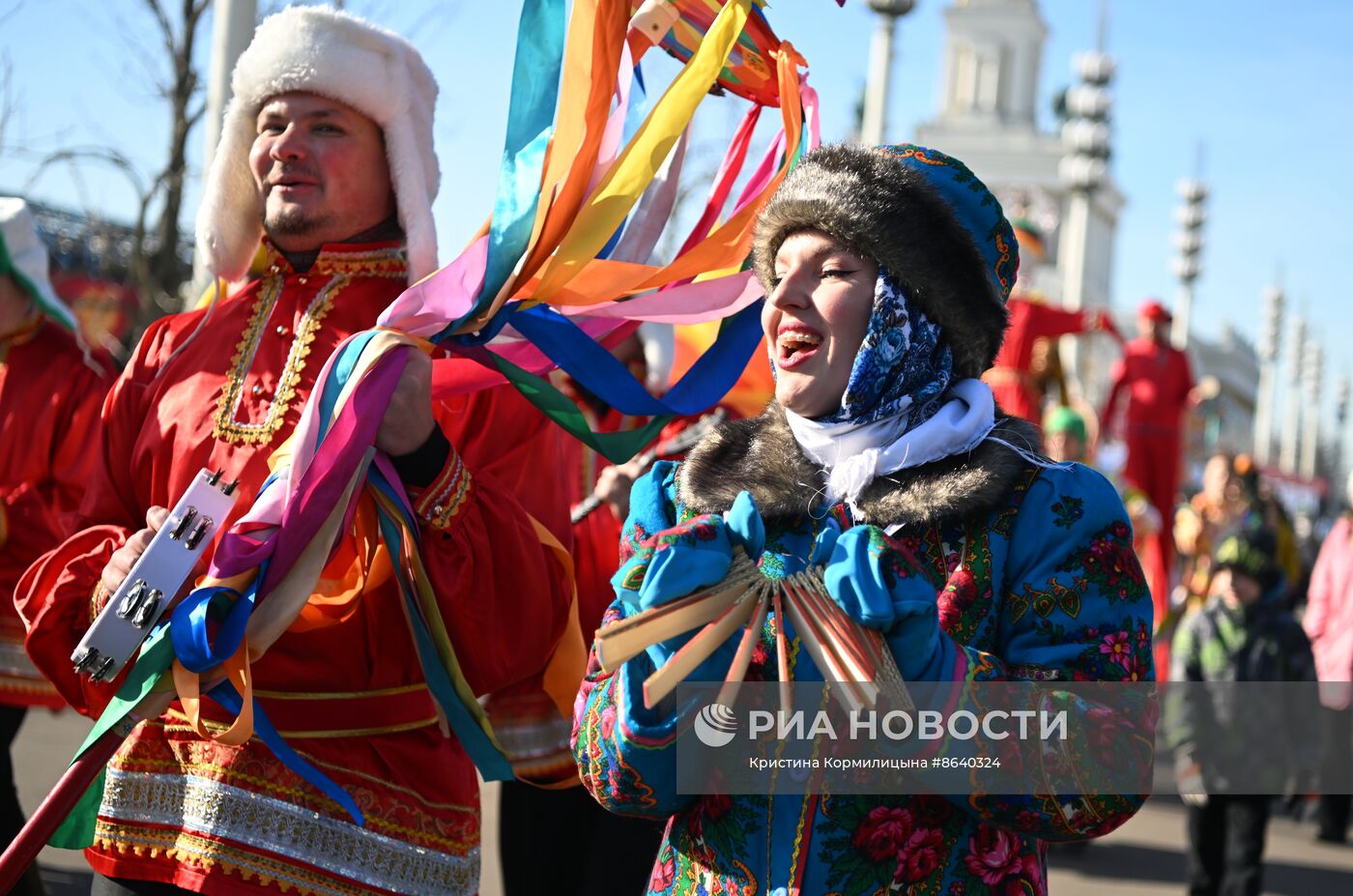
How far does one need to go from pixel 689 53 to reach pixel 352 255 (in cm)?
80

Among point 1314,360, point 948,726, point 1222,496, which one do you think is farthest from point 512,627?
point 1314,360

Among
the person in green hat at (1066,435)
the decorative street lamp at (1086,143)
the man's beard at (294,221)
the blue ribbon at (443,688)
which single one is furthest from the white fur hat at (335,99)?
the decorative street lamp at (1086,143)

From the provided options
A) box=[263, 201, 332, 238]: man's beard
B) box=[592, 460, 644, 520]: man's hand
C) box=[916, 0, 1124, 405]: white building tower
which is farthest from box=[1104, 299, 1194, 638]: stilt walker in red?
box=[916, 0, 1124, 405]: white building tower

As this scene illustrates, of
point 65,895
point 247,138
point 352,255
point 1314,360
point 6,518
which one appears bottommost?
point 65,895

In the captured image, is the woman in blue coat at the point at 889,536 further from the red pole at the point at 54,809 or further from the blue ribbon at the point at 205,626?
the red pole at the point at 54,809

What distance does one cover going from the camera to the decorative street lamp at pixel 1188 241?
31.9 meters

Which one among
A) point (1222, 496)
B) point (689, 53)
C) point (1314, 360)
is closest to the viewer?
point (689, 53)

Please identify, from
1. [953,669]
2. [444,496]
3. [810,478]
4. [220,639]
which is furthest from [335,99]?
[953,669]

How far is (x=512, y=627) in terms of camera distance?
8.94 ft

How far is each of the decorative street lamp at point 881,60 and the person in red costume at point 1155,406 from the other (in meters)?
3.47

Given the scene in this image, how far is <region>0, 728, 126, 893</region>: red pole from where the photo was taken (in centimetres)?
232

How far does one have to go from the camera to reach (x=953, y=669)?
6.29 feet

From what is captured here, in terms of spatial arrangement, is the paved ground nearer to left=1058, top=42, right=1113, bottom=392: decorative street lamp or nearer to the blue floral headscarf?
the blue floral headscarf

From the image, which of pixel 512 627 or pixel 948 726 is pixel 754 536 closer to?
pixel 948 726
